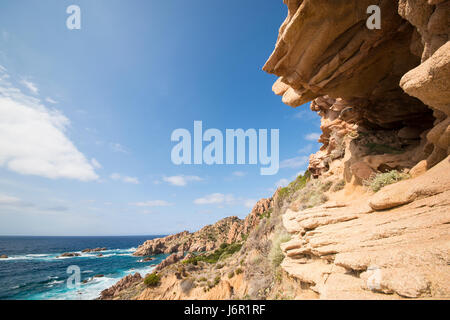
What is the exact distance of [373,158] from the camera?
10914 mm

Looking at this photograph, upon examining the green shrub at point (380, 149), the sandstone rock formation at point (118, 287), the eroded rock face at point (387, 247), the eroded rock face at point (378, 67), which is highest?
the eroded rock face at point (378, 67)

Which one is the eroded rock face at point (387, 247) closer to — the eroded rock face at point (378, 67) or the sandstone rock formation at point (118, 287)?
the eroded rock face at point (378, 67)

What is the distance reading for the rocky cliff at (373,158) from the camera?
4.20 metres

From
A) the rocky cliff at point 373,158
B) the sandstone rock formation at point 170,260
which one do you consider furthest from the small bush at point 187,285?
the sandstone rock formation at point 170,260

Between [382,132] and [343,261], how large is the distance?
13.3 m

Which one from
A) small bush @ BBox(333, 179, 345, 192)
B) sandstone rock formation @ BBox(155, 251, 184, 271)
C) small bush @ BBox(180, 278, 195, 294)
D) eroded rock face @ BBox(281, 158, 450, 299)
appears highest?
small bush @ BBox(333, 179, 345, 192)

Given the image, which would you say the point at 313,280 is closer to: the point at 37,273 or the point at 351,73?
the point at 351,73

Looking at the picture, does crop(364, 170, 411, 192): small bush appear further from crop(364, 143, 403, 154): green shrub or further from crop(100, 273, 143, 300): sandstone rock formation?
crop(100, 273, 143, 300): sandstone rock formation

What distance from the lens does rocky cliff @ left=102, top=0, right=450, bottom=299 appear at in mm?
4199

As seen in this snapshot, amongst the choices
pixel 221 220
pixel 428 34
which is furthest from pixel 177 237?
pixel 428 34

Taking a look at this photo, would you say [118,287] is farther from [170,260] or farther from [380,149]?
[380,149]

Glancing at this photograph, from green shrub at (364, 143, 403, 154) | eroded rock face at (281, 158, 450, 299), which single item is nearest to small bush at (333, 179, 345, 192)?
green shrub at (364, 143, 403, 154)
